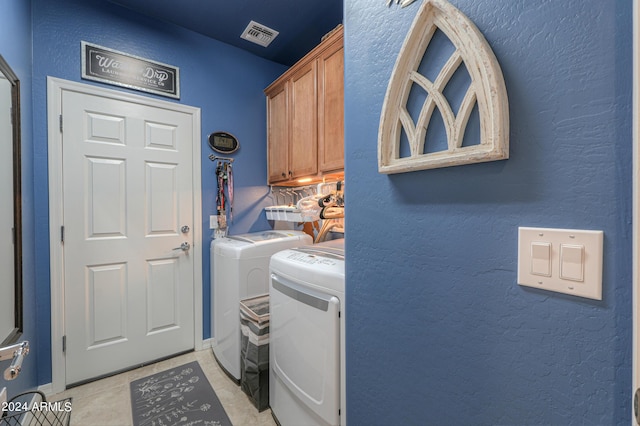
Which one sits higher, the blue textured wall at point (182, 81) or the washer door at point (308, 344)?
the blue textured wall at point (182, 81)

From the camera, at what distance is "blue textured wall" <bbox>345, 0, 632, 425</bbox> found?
1.60 feet

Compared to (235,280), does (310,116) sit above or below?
above

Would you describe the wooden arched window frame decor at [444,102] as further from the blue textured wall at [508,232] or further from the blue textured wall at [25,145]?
the blue textured wall at [25,145]

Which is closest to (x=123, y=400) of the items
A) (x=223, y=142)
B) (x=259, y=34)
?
(x=223, y=142)

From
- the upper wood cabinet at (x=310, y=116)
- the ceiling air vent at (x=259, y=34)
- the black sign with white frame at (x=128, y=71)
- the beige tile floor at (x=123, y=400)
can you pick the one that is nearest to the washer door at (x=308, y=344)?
the beige tile floor at (x=123, y=400)

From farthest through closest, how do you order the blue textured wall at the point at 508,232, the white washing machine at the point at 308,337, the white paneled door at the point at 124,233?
the white paneled door at the point at 124,233 < the white washing machine at the point at 308,337 < the blue textured wall at the point at 508,232

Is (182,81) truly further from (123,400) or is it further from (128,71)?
(123,400)

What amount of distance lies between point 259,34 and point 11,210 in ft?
6.86

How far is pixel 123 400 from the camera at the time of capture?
5.65 ft

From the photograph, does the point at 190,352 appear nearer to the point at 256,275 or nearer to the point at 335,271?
the point at 256,275

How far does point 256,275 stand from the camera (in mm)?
1939

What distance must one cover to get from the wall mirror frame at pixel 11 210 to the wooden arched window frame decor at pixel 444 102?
5.98ft

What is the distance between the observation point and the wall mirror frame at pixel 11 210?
1274 mm

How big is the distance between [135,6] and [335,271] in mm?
2488
